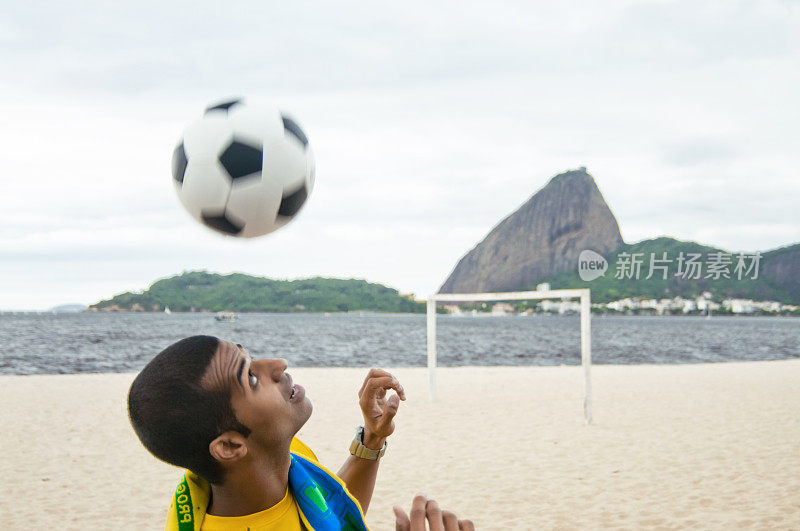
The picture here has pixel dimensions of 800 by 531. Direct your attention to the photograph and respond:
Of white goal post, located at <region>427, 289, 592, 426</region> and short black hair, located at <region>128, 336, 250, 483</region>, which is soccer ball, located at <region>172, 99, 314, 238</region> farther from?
white goal post, located at <region>427, 289, 592, 426</region>

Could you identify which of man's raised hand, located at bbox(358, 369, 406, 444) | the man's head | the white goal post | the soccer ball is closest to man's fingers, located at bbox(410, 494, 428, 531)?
the man's head

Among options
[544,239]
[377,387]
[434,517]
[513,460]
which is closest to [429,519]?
[434,517]

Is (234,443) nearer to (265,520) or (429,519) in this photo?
(265,520)

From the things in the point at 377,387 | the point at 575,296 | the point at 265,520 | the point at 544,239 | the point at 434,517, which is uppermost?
the point at 544,239

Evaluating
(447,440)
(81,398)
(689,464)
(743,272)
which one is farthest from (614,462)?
(743,272)

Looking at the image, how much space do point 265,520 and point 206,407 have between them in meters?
0.33

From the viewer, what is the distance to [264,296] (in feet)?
484

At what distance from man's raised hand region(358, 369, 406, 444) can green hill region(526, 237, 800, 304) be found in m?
128

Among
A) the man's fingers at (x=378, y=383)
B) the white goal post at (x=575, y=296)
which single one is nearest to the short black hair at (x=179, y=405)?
the man's fingers at (x=378, y=383)

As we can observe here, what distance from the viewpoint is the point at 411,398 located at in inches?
509

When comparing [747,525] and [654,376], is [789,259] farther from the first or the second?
[747,525]

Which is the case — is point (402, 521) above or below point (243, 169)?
below

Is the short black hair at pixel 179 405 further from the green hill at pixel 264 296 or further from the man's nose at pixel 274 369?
the green hill at pixel 264 296

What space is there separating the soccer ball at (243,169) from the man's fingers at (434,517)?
1.54m
